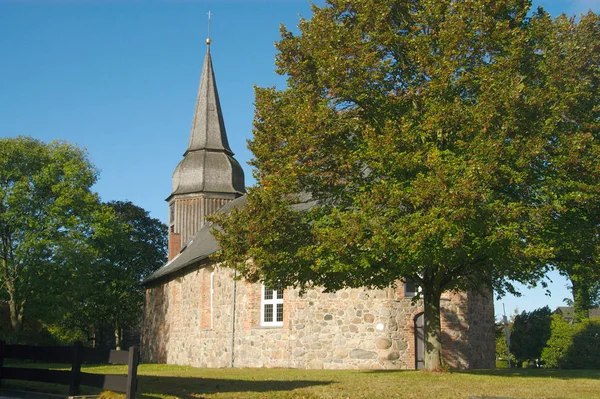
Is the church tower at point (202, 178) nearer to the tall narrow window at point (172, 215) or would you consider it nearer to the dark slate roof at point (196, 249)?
the tall narrow window at point (172, 215)

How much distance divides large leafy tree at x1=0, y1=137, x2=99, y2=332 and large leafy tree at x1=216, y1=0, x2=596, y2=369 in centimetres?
2000

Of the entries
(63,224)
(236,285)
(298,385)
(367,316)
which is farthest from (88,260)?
(298,385)

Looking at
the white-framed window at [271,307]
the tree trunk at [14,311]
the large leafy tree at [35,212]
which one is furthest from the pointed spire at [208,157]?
the white-framed window at [271,307]

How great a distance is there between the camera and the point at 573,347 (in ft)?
96.5

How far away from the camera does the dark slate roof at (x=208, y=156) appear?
4009cm

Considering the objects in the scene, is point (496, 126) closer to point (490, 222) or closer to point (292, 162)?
point (490, 222)

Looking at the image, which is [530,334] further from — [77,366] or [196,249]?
[77,366]

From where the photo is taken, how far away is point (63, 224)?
35469mm

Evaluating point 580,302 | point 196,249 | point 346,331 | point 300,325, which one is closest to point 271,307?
point 300,325

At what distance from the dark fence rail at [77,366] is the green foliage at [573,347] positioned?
23.7 meters

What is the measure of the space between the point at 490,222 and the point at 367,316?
30.6 ft

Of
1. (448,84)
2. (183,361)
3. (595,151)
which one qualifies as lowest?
(183,361)

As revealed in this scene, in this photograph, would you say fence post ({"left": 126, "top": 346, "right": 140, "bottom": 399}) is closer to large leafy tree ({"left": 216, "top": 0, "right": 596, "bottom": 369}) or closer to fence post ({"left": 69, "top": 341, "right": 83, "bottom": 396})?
fence post ({"left": 69, "top": 341, "right": 83, "bottom": 396})

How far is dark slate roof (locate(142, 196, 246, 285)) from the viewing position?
31.4 meters
